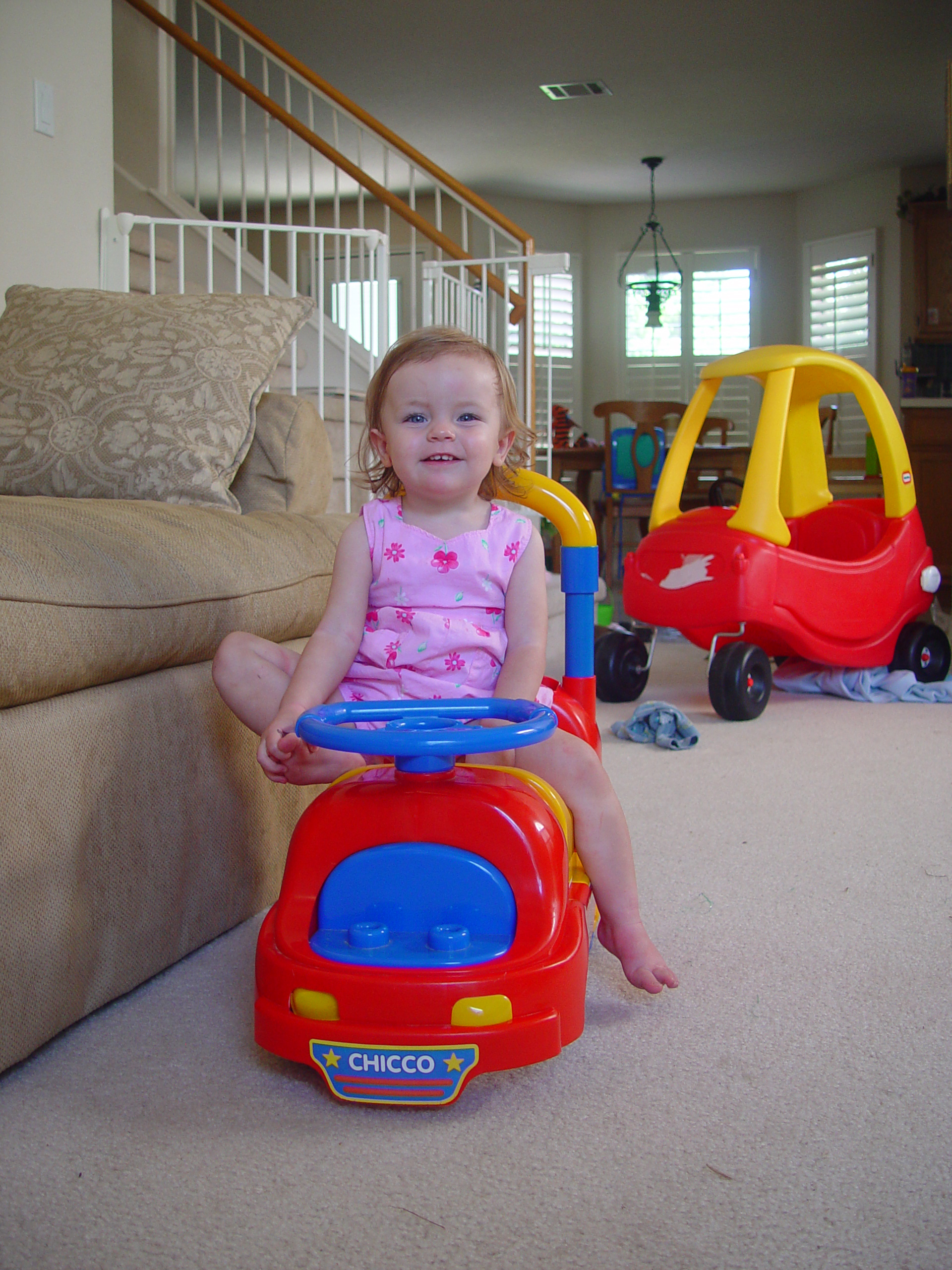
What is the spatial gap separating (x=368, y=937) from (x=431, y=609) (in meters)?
0.41

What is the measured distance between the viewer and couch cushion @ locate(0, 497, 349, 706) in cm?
91

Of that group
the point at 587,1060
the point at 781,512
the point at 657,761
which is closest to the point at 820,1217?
the point at 587,1060

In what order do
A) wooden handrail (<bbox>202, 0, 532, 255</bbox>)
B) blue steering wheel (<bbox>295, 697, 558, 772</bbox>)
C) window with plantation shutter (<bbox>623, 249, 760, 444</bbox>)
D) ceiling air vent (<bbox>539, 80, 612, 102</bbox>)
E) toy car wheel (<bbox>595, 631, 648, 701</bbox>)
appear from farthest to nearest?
1. window with plantation shutter (<bbox>623, 249, 760, 444</bbox>)
2. ceiling air vent (<bbox>539, 80, 612, 102</bbox>)
3. wooden handrail (<bbox>202, 0, 532, 255</bbox>)
4. toy car wheel (<bbox>595, 631, 648, 701</bbox>)
5. blue steering wheel (<bbox>295, 697, 558, 772</bbox>)

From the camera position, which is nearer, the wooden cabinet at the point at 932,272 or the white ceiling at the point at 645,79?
the white ceiling at the point at 645,79

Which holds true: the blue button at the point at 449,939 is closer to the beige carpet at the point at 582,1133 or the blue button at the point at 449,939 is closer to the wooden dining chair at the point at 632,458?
the beige carpet at the point at 582,1133

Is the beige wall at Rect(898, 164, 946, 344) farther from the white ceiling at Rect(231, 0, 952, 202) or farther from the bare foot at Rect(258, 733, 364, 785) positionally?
the bare foot at Rect(258, 733, 364, 785)

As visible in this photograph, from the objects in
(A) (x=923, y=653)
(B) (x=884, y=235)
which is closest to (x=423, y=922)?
(A) (x=923, y=653)

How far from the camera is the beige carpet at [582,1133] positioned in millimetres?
689

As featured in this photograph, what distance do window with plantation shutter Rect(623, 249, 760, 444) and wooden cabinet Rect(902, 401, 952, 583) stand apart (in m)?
2.34

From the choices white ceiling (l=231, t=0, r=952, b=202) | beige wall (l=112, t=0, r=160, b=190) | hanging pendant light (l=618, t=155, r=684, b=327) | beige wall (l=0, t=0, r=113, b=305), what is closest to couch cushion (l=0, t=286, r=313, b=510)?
beige wall (l=0, t=0, r=113, b=305)

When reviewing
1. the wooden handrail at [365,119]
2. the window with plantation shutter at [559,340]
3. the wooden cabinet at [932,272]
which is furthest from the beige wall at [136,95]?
the wooden cabinet at [932,272]

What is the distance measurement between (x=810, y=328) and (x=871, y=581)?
5.46 metres

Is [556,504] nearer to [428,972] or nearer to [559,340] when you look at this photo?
[428,972]

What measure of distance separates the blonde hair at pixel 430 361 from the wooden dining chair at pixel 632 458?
4.14 meters
